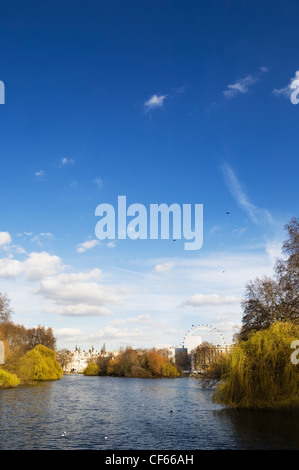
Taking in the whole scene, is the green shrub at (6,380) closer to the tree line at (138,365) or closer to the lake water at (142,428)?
the lake water at (142,428)

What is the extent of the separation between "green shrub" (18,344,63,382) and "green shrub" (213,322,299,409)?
45.6m

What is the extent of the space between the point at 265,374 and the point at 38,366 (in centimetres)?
5690

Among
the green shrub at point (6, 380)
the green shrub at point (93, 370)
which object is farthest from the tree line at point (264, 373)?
the green shrub at point (93, 370)

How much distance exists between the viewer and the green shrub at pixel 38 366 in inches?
2724

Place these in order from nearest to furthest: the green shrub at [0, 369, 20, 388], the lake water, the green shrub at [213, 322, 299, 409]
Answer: the lake water
the green shrub at [213, 322, 299, 409]
the green shrub at [0, 369, 20, 388]

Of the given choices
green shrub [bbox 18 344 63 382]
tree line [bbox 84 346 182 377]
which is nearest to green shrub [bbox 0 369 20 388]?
green shrub [bbox 18 344 63 382]

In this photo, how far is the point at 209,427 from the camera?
27531mm

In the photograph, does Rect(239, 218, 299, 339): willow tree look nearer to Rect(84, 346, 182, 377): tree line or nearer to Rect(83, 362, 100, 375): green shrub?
Rect(84, 346, 182, 377): tree line

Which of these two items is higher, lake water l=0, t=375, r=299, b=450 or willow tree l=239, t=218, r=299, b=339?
willow tree l=239, t=218, r=299, b=339

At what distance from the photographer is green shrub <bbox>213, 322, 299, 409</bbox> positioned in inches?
1219

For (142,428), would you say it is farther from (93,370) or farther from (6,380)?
(93,370)

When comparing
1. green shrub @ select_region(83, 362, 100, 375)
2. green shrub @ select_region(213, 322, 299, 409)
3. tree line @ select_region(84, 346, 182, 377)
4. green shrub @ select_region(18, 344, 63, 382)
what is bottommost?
green shrub @ select_region(83, 362, 100, 375)

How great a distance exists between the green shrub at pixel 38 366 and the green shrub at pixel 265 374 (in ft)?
150
